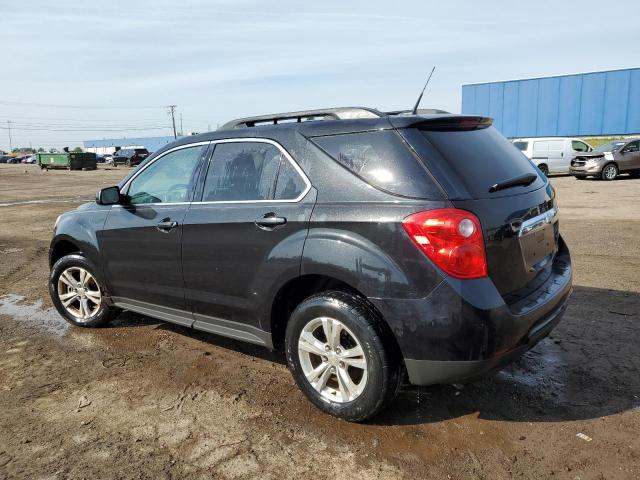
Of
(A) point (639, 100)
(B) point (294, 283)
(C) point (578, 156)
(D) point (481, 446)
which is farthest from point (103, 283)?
(A) point (639, 100)

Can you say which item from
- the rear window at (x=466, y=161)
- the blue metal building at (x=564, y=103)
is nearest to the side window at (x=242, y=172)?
the rear window at (x=466, y=161)

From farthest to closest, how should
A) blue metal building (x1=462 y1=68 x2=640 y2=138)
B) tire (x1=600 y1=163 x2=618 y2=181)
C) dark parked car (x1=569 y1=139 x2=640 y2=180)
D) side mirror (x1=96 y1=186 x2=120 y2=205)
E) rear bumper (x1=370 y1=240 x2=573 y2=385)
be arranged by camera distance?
blue metal building (x1=462 y1=68 x2=640 y2=138), tire (x1=600 y1=163 x2=618 y2=181), dark parked car (x1=569 y1=139 x2=640 y2=180), side mirror (x1=96 y1=186 x2=120 y2=205), rear bumper (x1=370 y1=240 x2=573 y2=385)

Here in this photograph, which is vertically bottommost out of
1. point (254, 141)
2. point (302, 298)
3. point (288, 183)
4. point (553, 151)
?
point (302, 298)

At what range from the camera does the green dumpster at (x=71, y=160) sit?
4722 centimetres

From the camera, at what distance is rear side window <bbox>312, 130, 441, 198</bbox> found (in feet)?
8.94

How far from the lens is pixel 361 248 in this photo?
278cm

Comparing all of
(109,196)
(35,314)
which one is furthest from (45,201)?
(109,196)

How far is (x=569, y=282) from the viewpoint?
3.35 m

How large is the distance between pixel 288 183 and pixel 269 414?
1417 mm

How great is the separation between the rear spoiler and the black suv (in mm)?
11

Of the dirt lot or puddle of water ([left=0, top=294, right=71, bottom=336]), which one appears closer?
the dirt lot

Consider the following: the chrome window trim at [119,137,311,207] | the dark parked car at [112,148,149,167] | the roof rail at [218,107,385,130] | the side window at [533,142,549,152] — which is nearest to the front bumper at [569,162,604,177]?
the side window at [533,142,549,152]

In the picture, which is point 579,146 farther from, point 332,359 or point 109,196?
point 332,359

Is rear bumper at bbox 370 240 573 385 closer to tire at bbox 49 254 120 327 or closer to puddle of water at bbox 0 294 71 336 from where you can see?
tire at bbox 49 254 120 327
